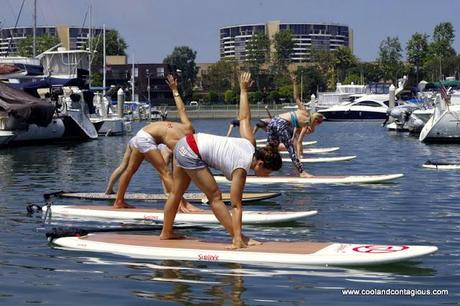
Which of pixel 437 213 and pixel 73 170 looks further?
pixel 73 170

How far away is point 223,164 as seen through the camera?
880cm

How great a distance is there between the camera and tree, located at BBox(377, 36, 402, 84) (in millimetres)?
109438

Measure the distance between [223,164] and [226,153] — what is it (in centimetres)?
13

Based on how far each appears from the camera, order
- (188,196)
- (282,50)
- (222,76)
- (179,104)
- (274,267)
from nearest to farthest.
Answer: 1. (274,267)
2. (179,104)
3. (188,196)
4. (222,76)
5. (282,50)

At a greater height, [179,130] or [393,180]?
[179,130]

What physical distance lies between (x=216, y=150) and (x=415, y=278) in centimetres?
246

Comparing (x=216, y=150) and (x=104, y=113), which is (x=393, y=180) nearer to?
(x=216, y=150)

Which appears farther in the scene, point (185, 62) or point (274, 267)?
point (185, 62)

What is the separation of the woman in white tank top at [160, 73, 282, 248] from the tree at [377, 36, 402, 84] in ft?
337

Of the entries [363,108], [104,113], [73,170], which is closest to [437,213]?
[73,170]

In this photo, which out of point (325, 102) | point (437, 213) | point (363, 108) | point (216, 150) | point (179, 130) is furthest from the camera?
point (325, 102)

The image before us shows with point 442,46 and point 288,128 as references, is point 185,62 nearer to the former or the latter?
point 442,46

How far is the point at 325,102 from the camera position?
296ft

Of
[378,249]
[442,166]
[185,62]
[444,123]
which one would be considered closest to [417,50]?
[185,62]
